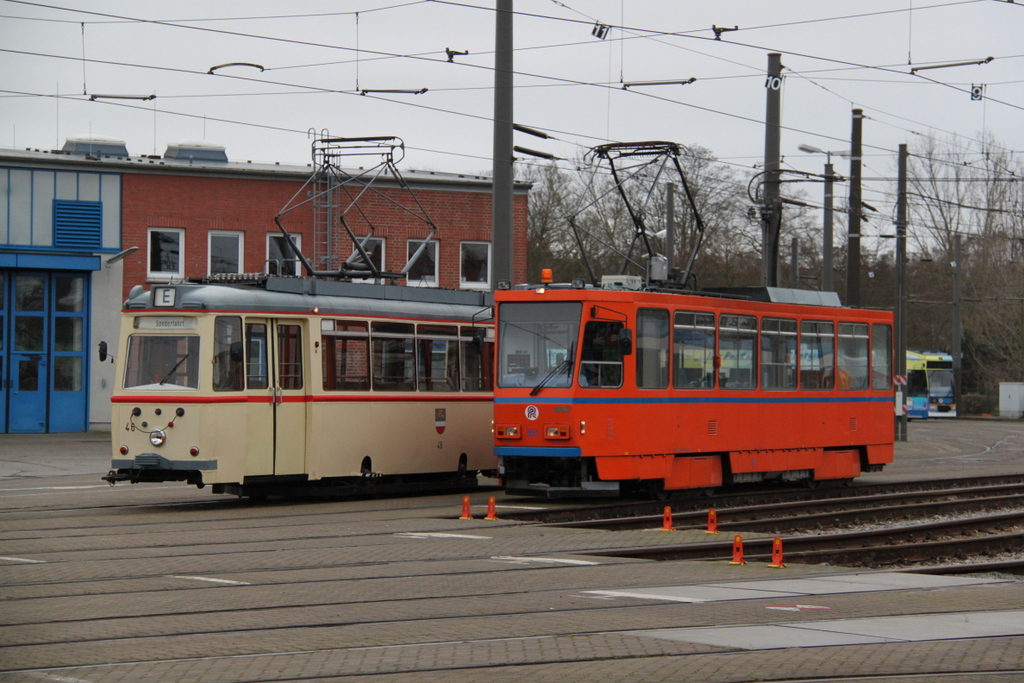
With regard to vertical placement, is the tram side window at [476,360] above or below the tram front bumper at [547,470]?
above

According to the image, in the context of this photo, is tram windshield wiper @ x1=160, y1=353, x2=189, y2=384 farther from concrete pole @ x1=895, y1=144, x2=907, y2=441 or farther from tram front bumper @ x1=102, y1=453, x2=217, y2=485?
concrete pole @ x1=895, y1=144, x2=907, y2=441

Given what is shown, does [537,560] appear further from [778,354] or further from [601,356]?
[778,354]

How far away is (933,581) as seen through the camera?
37.7 ft

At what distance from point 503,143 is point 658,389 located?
16.9 ft

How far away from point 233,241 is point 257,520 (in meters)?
17.5

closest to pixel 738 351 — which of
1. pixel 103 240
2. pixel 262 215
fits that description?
pixel 262 215

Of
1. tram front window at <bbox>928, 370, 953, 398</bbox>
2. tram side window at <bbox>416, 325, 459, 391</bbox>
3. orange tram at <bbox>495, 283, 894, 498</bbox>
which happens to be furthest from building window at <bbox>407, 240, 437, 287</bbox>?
tram front window at <bbox>928, 370, 953, 398</bbox>

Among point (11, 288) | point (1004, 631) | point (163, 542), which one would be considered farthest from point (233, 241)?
point (1004, 631)

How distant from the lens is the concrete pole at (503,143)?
20.2 metres

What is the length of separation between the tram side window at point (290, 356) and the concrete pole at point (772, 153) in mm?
10907

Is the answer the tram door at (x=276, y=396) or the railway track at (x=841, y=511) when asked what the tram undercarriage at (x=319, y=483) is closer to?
the tram door at (x=276, y=396)

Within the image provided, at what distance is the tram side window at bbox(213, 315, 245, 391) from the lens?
53.1 ft

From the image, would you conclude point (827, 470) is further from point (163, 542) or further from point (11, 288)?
point (11, 288)

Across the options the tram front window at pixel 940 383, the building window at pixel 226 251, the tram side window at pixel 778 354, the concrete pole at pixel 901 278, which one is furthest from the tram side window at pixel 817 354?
the tram front window at pixel 940 383
